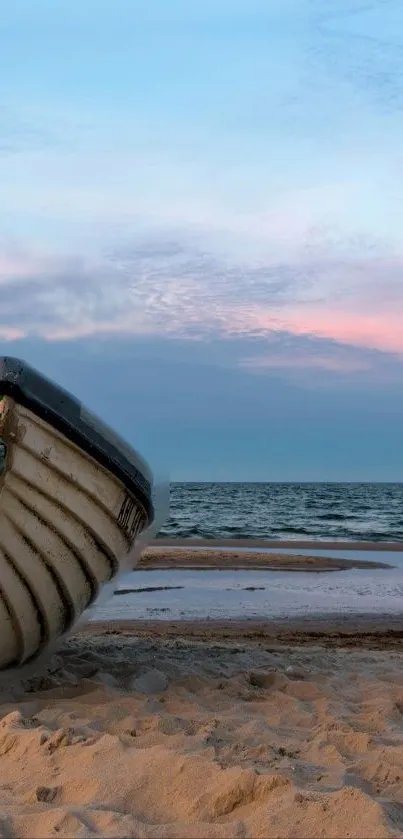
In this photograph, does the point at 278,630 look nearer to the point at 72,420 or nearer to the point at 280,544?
the point at 72,420

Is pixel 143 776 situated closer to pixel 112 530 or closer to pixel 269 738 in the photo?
pixel 269 738

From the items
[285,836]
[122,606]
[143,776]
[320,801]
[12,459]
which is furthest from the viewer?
[122,606]

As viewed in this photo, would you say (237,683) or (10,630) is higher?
(10,630)

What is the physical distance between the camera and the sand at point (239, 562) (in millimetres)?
14641

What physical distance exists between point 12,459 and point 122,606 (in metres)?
6.44

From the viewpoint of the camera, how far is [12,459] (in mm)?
4191

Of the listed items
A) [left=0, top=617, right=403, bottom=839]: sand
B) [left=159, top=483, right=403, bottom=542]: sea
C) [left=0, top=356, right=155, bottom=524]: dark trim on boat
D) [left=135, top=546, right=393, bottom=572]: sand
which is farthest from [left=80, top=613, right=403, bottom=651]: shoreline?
[left=159, top=483, right=403, bottom=542]: sea

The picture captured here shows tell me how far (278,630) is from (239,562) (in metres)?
7.03

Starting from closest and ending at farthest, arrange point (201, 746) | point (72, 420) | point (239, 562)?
point (201, 746), point (72, 420), point (239, 562)

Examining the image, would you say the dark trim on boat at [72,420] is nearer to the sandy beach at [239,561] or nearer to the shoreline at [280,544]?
the sandy beach at [239,561]

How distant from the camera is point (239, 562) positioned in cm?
1547

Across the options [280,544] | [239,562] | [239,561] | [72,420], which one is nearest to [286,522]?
[280,544]

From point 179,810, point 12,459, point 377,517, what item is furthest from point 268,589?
point 377,517

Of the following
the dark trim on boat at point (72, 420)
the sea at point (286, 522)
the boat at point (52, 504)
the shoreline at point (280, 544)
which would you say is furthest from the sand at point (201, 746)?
the sea at point (286, 522)
